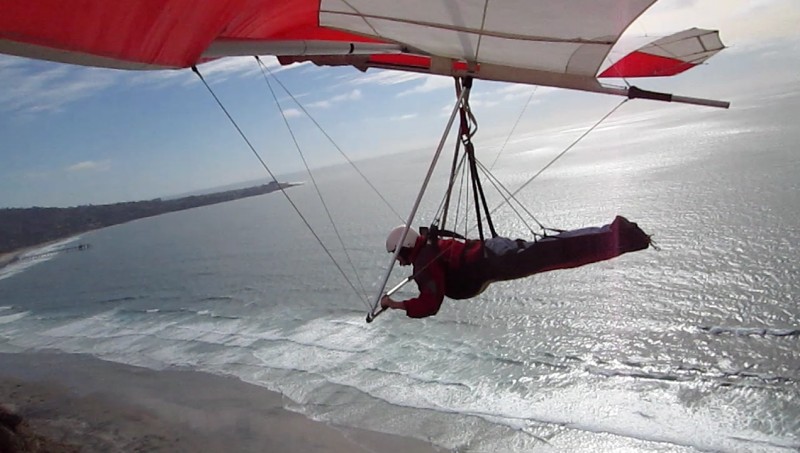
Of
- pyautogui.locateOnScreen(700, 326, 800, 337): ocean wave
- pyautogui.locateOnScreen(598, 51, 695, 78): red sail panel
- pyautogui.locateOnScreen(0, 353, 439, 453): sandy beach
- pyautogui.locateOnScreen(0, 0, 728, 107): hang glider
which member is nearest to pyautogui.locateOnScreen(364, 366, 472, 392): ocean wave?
pyautogui.locateOnScreen(0, 353, 439, 453): sandy beach

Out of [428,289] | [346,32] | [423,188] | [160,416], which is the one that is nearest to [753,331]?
[428,289]

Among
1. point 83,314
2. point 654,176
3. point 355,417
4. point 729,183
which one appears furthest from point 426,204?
point 355,417

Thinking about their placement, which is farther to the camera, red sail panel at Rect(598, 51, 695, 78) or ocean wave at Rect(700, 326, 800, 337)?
ocean wave at Rect(700, 326, 800, 337)

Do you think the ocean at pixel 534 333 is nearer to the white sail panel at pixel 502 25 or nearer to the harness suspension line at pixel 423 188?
the harness suspension line at pixel 423 188

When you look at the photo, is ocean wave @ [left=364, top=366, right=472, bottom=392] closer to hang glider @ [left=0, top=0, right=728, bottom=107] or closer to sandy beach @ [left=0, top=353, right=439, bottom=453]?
sandy beach @ [left=0, top=353, right=439, bottom=453]

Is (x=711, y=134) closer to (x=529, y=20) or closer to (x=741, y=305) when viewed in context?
(x=741, y=305)

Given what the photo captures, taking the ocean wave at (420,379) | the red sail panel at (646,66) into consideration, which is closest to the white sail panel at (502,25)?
the red sail panel at (646,66)
